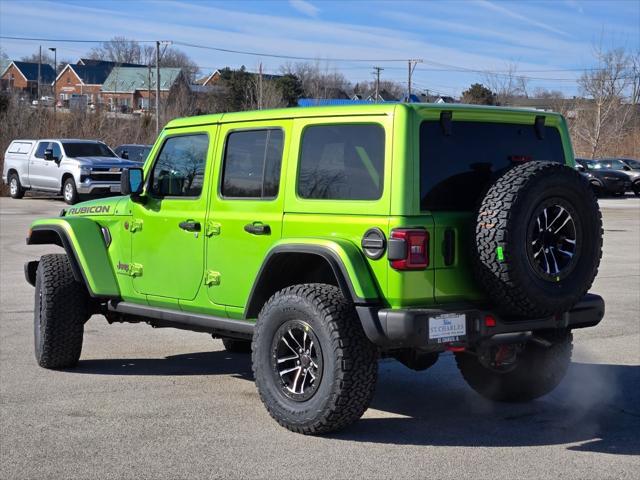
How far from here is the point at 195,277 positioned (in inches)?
270

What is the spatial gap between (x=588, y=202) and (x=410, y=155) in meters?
1.16

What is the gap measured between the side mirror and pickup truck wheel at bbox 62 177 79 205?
21.3m

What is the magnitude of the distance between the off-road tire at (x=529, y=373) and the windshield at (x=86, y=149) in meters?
23.8

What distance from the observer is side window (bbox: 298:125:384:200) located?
576 centimetres

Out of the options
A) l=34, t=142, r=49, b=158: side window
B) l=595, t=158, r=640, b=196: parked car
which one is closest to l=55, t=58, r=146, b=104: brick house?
l=595, t=158, r=640, b=196: parked car

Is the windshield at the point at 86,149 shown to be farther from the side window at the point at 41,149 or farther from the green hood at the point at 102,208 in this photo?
the green hood at the point at 102,208

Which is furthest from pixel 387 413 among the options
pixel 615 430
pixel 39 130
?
pixel 39 130

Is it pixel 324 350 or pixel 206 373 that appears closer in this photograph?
pixel 324 350

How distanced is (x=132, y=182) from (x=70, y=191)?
2172cm

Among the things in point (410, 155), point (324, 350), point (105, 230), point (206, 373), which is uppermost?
point (410, 155)

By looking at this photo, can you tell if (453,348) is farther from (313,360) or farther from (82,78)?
(82,78)

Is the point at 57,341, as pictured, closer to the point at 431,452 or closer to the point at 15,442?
the point at 15,442

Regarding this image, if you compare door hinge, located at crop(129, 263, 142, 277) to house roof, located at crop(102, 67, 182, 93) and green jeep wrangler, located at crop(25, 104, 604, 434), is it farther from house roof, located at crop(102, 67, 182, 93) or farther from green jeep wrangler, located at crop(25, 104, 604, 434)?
house roof, located at crop(102, 67, 182, 93)

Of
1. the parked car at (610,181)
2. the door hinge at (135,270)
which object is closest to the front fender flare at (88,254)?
the door hinge at (135,270)
